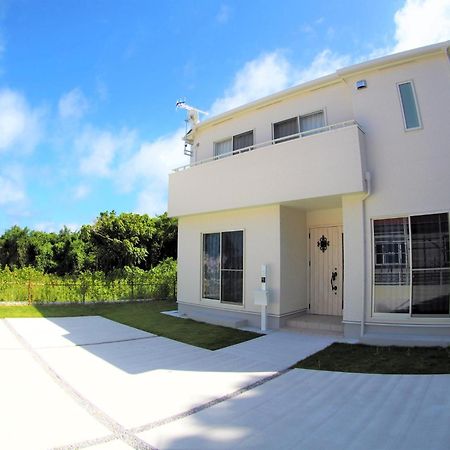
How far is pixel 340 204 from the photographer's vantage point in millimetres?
9172

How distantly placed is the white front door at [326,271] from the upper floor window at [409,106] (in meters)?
3.13

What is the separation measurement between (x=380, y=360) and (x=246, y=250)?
4.62 metres

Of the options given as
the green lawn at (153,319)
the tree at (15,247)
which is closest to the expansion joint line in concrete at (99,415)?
the green lawn at (153,319)

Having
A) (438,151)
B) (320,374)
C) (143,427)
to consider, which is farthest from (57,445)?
(438,151)

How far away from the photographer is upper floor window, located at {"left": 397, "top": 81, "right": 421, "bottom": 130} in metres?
7.63

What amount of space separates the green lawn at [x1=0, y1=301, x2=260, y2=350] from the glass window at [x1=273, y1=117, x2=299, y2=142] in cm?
537

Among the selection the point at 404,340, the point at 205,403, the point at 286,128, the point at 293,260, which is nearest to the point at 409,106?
the point at 286,128

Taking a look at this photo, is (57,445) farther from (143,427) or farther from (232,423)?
(232,423)

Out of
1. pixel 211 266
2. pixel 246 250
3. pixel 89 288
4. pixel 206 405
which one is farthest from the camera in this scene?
pixel 89 288

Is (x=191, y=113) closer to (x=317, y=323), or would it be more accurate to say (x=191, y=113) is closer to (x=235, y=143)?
(x=235, y=143)

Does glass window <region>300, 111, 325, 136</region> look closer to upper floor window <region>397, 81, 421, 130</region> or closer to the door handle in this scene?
upper floor window <region>397, 81, 421, 130</region>

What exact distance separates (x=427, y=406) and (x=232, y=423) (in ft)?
7.25

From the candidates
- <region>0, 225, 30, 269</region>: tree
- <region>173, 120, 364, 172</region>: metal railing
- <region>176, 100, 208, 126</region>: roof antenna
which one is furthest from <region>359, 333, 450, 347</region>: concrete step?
<region>0, 225, 30, 269</region>: tree

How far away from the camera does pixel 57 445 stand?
3.36 metres
